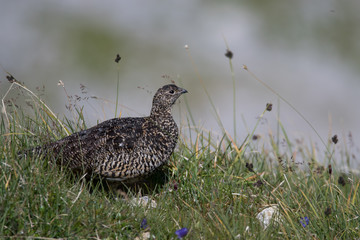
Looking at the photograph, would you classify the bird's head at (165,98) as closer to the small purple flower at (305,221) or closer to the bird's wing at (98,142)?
the bird's wing at (98,142)

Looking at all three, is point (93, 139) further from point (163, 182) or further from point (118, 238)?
point (118, 238)

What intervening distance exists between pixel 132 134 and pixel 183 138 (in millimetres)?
Answer: 956

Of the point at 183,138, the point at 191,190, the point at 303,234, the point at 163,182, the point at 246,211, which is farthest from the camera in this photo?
the point at 183,138

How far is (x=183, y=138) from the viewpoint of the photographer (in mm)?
6578

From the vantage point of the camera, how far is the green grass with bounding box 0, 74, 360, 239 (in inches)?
163

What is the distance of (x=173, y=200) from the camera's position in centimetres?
546

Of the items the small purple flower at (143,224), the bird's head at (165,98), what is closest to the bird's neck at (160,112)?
A: the bird's head at (165,98)

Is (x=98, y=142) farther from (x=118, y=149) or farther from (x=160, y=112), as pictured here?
(x=160, y=112)

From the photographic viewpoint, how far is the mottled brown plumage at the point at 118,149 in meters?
5.54

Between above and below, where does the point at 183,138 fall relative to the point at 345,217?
above

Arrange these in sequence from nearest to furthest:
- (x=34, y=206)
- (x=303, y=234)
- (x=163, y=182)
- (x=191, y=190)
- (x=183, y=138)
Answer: (x=34, y=206) → (x=303, y=234) → (x=191, y=190) → (x=163, y=182) → (x=183, y=138)

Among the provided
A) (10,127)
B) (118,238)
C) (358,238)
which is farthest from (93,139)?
(358,238)

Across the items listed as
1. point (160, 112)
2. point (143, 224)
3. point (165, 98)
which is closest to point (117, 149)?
point (160, 112)

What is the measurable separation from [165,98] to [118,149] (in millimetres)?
1032
